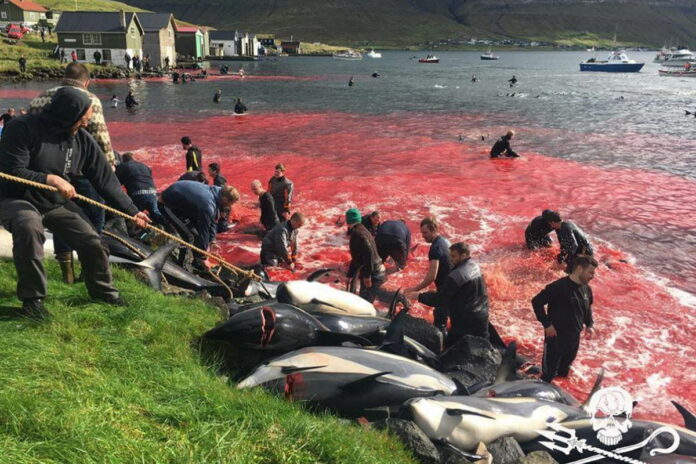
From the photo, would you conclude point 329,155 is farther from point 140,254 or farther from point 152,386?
point 152,386

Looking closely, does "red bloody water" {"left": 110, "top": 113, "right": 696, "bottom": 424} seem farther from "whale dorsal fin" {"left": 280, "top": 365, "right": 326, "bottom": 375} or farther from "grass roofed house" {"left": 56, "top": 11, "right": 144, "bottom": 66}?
"grass roofed house" {"left": 56, "top": 11, "right": 144, "bottom": 66}

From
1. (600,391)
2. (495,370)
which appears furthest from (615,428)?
(495,370)

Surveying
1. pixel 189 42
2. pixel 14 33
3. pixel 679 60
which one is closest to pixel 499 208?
pixel 14 33

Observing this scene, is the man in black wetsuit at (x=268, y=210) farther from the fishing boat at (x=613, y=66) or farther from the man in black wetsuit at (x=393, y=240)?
the fishing boat at (x=613, y=66)

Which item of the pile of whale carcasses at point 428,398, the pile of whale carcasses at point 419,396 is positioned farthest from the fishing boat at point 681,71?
the pile of whale carcasses at point 428,398

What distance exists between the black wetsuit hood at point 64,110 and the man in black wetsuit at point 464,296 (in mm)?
5546

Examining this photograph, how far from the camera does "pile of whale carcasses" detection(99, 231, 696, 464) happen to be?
5.39 metres

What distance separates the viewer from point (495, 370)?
7.69m

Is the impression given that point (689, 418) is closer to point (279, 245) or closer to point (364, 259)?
point (364, 259)

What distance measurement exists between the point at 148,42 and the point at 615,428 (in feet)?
308

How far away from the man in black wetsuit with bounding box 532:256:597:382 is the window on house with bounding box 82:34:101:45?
3411 inches

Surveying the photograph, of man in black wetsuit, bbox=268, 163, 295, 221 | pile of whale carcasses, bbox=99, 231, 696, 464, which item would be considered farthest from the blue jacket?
pile of whale carcasses, bbox=99, 231, 696, 464

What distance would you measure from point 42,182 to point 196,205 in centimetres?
504

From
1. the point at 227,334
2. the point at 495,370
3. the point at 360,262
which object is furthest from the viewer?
the point at 360,262
